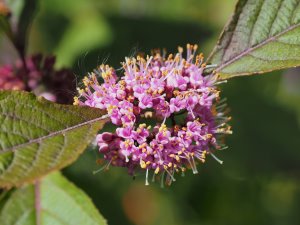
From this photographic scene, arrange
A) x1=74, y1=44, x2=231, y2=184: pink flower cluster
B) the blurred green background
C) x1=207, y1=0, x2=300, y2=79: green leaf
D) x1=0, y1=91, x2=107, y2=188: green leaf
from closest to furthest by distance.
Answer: x1=0, y1=91, x2=107, y2=188: green leaf → x1=74, y1=44, x2=231, y2=184: pink flower cluster → x1=207, y1=0, x2=300, y2=79: green leaf → the blurred green background

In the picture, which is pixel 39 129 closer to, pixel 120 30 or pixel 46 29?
pixel 120 30

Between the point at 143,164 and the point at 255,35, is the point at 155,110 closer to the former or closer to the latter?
the point at 143,164

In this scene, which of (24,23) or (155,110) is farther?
(24,23)

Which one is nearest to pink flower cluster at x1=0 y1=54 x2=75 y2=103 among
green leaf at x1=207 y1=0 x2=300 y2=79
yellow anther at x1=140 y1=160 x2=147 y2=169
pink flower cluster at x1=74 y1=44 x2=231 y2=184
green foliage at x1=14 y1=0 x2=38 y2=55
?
green foliage at x1=14 y1=0 x2=38 y2=55

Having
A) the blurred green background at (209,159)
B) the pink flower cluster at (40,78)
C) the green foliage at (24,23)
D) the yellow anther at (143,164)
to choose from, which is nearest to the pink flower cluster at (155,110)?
the yellow anther at (143,164)

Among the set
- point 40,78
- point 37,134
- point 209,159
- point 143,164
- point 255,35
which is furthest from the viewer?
point 209,159

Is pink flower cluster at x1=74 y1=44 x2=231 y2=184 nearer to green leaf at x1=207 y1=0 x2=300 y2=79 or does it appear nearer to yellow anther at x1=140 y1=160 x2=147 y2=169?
yellow anther at x1=140 y1=160 x2=147 y2=169

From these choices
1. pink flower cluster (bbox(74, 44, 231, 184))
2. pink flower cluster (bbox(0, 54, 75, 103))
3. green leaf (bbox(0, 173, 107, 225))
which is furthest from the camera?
pink flower cluster (bbox(0, 54, 75, 103))

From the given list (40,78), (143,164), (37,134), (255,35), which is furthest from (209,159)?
(37,134)
